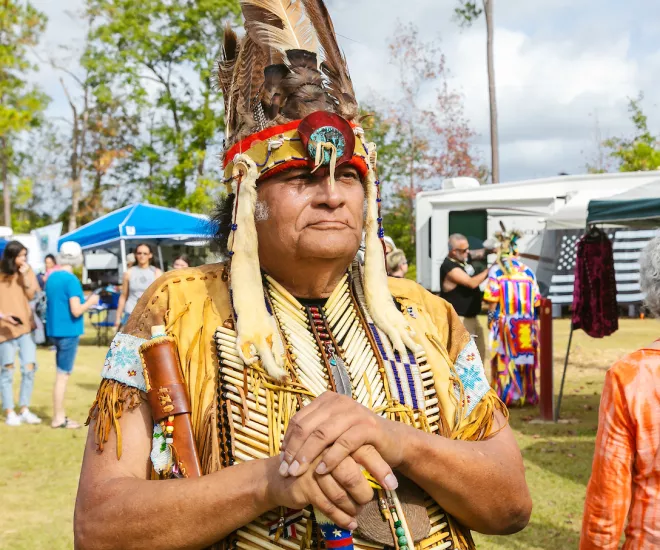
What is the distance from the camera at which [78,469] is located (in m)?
6.20

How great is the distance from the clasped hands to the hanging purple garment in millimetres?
5871

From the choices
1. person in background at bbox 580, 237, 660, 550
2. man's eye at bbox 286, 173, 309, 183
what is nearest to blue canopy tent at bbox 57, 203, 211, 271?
person in background at bbox 580, 237, 660, 550

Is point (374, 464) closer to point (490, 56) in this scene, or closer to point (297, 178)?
point (297, 178)

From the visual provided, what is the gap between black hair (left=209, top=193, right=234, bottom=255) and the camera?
83.5 inches

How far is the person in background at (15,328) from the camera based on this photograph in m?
7.43

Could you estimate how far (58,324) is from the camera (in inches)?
285

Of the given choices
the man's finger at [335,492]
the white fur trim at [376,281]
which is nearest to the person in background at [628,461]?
the white fur trim at [376,281]

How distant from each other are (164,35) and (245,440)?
73.5ft

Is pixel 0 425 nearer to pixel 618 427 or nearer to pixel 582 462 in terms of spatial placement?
pixel 582 462

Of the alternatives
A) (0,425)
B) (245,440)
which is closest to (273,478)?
(245,440)

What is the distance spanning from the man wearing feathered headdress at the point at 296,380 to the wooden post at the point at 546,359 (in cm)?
571

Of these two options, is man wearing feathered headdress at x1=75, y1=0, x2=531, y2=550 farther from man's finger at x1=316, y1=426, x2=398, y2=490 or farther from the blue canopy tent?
the blue canopy tent

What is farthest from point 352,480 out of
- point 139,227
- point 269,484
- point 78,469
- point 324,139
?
point 139,227

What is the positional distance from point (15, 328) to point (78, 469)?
1978mm
